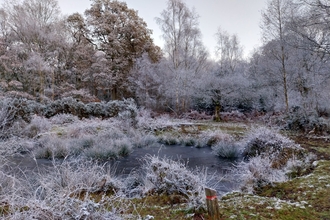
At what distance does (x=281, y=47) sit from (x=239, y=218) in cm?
937

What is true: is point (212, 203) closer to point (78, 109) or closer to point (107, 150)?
point (107, 150)

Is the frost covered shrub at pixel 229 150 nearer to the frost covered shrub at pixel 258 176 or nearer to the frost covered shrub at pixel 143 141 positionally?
the frost covered shrub at pixel 258 176

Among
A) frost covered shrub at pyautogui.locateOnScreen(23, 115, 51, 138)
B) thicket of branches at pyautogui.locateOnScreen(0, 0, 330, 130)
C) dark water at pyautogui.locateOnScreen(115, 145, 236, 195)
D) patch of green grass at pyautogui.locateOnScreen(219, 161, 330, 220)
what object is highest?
thicket of branches at pyautogui.locateOnScreen(0, 0, 330, 130)

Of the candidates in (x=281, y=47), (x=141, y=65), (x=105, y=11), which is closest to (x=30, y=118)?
(x=141, y=65)

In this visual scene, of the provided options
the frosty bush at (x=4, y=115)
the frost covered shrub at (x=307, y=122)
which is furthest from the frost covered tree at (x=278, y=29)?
the frosty bush at (x=4, y=115)

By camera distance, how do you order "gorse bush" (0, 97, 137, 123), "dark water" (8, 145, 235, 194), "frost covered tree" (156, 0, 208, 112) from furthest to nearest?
"frost covered tree" (156, 0, 208, 112) → "gorse bush" (0, 97, 137, 123) → "dark water" (8, 145, 235, 194)

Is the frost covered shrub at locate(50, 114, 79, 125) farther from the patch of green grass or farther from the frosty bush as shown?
the patch of green grass

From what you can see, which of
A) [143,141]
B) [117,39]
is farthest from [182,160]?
[117,39]

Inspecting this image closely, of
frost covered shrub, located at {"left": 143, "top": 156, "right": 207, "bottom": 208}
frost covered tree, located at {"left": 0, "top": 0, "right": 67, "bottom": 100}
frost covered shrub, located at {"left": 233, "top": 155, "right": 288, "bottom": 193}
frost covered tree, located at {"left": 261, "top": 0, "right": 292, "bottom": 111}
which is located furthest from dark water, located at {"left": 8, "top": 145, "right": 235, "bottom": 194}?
frost covered tree, located at {"left": 0, "top": 0, "right": 67, "bottom": 100}

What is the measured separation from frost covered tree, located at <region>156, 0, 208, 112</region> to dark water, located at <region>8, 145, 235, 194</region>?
30.4 feet

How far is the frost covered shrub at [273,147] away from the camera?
5186mm

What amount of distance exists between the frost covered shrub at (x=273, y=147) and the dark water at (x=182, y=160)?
29.6 inches

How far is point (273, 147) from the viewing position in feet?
18.8

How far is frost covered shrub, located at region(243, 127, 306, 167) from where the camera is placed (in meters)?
5.19
